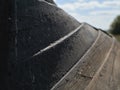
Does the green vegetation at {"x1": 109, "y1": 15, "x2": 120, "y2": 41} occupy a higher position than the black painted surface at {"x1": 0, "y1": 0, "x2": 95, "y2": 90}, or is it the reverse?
the black painted surface at {"x1": 0, "y1": 0, "x2": 95, "y2": 90}

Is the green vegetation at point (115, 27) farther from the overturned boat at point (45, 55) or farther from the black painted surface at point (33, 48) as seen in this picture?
the black painted surface at point (33, 48)

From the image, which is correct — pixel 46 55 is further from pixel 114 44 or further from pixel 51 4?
pixel 114 44

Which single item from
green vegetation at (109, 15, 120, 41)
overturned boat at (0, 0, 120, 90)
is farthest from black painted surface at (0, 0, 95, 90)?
green vegetation at (109, 15, 120, 41)

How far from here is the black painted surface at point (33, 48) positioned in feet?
9.14

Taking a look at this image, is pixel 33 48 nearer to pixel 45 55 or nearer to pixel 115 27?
pixel 45 55

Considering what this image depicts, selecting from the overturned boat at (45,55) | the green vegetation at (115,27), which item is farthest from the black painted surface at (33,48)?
the green vegetation at (115,27)

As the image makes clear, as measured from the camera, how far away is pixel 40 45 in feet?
9.62

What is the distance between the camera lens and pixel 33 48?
2.90 meters

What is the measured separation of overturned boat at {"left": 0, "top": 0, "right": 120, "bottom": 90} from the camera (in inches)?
110

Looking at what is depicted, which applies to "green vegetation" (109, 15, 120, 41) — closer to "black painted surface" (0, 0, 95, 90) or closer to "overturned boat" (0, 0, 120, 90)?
"overturned boat" (0, 0, 120, 90)

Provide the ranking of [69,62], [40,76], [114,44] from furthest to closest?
[114,44], [69,62], [40,76]

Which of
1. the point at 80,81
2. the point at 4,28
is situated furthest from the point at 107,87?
the point at 4,28

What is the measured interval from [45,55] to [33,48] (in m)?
0.11

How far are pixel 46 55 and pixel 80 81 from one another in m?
0.32
